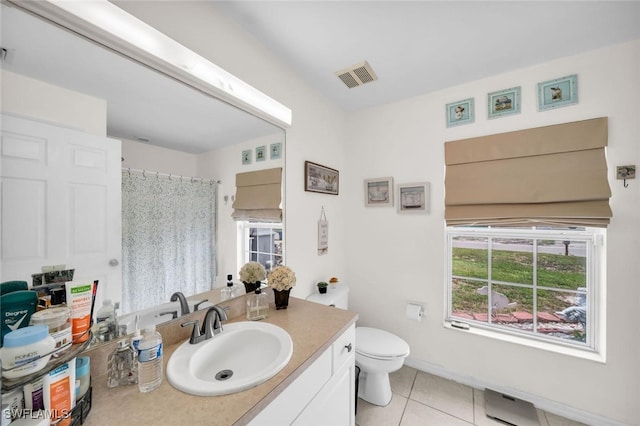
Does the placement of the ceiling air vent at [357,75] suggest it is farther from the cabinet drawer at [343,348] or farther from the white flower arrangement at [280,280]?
the cabinet drawer at [343,348]

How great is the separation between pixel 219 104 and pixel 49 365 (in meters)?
1.15

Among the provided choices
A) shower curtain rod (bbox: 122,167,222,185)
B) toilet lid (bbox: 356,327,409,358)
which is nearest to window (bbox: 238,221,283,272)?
shower curtain rod (bbox: 122,167,222,185)

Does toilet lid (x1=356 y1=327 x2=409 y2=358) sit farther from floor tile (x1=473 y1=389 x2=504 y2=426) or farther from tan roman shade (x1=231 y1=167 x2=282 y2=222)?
tan roman shade (x1=231 y1=167 x2=282 y2=222)

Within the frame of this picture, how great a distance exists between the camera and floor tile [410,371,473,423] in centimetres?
160

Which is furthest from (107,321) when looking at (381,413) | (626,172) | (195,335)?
(626,172)

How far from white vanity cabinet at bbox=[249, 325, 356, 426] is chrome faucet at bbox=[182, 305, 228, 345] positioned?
417mm

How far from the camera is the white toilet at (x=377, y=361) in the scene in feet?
5.25

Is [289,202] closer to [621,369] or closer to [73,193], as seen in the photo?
[73,193]

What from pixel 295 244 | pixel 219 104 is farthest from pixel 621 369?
pixel 219 104

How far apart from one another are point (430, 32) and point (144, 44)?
1478mm

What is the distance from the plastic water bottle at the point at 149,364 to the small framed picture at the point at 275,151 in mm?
1123

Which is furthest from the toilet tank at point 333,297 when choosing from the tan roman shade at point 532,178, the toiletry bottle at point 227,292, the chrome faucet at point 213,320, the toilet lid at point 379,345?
the tan roman shade at point 532,178

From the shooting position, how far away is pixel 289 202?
5.44ft

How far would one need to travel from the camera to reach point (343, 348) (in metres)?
1.16
